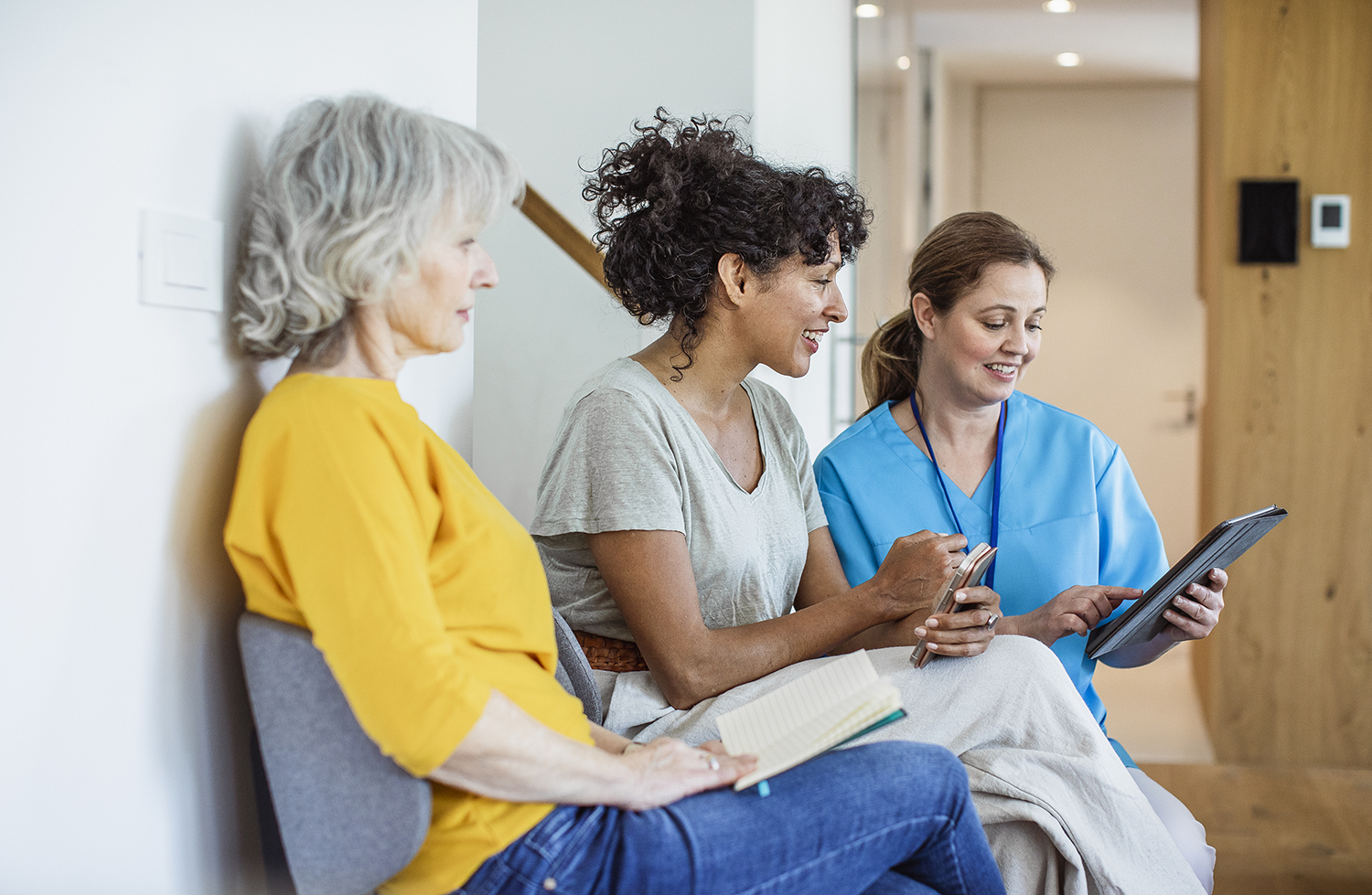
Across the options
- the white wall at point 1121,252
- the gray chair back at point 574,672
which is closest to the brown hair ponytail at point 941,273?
the gray chair back at point 574,672

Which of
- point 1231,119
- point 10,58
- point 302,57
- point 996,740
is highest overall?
point 1231,119

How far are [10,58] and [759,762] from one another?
89 centimetres

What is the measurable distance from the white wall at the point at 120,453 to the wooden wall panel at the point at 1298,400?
3.31m

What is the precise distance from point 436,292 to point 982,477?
46.9 inches

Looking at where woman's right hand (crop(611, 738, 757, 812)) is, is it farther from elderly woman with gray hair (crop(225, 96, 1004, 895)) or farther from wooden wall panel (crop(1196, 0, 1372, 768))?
wooden wall panel (crop(1196, 0, 1372, 768))

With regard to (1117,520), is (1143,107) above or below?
above

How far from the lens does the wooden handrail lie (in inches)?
88.9

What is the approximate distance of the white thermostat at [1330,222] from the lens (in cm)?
341

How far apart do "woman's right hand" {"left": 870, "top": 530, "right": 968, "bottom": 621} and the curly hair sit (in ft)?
1.41

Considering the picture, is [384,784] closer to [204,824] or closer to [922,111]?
[204,824]

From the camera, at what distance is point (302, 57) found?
116 cm

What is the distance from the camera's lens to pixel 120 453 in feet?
3.00

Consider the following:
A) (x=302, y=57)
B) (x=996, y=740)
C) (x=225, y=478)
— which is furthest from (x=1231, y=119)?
(x=225, y=478)

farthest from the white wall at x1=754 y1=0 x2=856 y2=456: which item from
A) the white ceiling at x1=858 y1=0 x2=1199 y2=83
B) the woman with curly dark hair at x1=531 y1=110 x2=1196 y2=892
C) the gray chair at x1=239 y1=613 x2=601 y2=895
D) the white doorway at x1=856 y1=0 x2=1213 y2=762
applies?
the white doorway at x1=856 y1=0 x2=1213 y2=762
